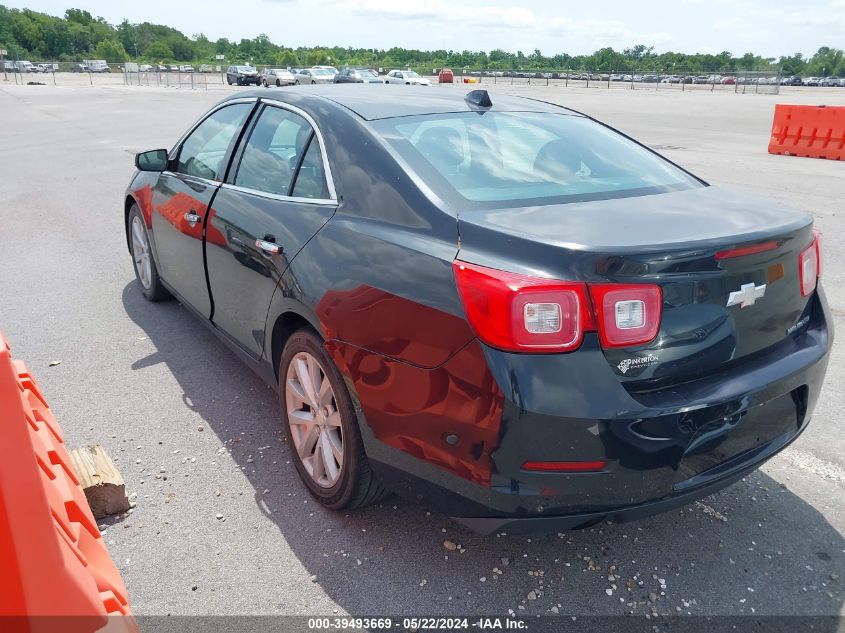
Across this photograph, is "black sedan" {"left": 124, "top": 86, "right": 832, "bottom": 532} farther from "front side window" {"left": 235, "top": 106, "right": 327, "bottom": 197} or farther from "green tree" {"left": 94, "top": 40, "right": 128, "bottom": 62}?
"green tree" {"left": 94, "top": 40, "right": 128, "bottom": 62}

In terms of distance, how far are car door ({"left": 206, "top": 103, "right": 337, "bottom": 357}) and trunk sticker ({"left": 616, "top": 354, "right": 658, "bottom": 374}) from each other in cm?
140

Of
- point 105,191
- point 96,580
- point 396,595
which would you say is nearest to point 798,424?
point 396,595

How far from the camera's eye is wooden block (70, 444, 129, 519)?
2932 millimetres

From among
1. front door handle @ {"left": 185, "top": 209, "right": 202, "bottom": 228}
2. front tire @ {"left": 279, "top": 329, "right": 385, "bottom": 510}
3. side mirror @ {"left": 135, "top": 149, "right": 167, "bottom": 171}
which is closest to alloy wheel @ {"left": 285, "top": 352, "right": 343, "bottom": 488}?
front tire @ {"left": 279, "top": 329, "right": 385, "bottom": 510}

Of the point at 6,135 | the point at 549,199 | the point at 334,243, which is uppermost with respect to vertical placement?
the point at 549,199

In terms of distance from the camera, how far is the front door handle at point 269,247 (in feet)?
10.3

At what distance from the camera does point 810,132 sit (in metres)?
15.2

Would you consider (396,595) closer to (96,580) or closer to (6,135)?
(96,580)

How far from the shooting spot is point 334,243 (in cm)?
283

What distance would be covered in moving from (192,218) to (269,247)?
3.82ft

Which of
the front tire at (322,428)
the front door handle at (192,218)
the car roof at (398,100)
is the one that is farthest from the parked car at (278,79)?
the front tire at (322,428)

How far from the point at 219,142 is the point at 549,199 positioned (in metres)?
2.31

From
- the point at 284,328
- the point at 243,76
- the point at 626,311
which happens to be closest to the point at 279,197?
the point at 284,328

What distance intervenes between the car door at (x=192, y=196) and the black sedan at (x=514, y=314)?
65 centimetres
